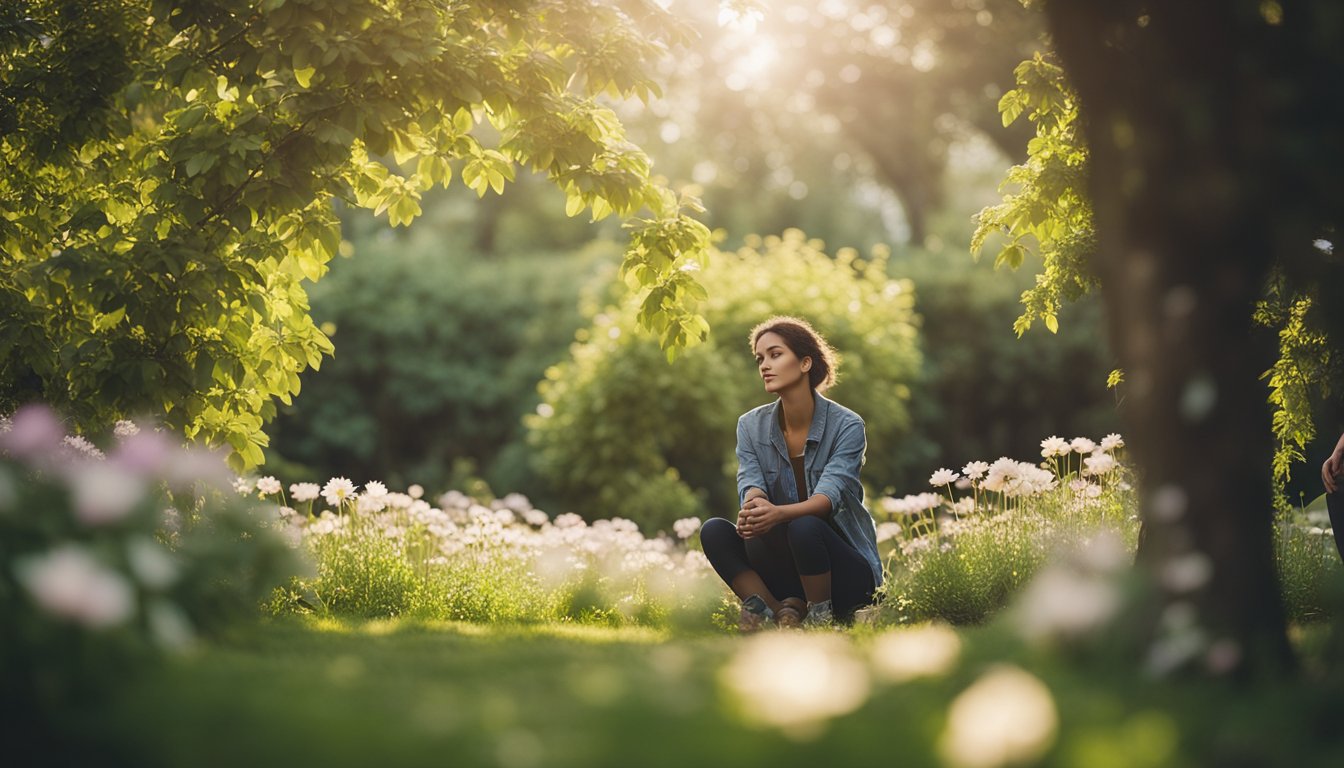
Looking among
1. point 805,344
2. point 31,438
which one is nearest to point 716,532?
point 805,344

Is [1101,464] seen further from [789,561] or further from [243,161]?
[243,161]

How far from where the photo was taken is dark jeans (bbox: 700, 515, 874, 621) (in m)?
5.27

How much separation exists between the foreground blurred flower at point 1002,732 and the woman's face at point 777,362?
3.58 meters

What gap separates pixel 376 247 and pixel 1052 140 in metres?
12.8

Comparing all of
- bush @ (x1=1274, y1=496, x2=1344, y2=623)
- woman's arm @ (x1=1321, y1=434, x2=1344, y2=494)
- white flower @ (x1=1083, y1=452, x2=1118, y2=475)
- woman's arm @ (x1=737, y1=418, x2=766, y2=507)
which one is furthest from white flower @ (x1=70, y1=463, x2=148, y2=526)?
woman's arm @ (x1=1321, y1=434, x2=1344, y2=494)

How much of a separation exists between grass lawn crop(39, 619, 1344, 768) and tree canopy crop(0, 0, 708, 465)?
2.50 metres


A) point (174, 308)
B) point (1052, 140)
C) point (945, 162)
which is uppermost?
point (945, 162)

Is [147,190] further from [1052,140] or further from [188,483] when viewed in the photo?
[1052,140]

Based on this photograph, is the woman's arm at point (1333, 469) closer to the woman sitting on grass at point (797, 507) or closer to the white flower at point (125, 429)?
the woman sitting on grass at point (797, 507)

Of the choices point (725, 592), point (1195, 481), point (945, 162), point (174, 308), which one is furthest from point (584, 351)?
point (945, 162)

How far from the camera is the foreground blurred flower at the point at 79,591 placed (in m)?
2.30

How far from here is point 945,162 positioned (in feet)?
83.6

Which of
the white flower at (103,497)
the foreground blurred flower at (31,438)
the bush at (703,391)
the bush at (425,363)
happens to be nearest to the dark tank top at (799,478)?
the foreground blurred flower at (31,438)

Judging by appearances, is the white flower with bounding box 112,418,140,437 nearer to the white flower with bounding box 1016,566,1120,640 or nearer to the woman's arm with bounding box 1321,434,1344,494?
the white flower with bounding box 1016,566,1120,640
